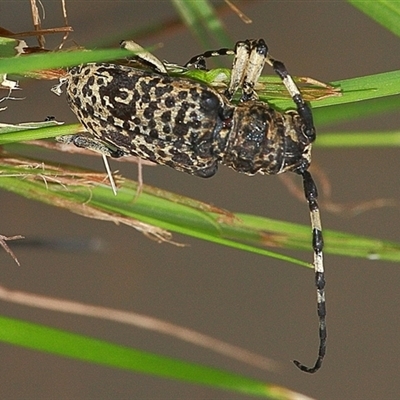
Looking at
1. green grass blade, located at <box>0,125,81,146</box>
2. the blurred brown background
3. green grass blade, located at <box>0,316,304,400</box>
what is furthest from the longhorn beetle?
the blurred brown background

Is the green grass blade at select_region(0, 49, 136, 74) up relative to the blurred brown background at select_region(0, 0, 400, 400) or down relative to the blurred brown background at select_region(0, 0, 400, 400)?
down

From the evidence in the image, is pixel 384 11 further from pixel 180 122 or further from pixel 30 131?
pixel 30 131

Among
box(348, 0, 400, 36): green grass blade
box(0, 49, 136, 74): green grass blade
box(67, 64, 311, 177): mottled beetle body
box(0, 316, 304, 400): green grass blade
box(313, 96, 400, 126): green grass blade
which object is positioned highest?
box(348, 0, 400, 36): green grass blade

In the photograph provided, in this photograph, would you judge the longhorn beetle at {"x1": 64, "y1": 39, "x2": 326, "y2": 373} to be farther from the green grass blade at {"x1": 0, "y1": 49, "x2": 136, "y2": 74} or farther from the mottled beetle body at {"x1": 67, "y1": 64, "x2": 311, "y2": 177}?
the green grass blade at {"x1": 0, "y1": 49, "x2": 136, "y2": 74}

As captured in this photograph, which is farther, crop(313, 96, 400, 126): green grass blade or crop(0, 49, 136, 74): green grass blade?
crop(313, 96, 400, 126): green grass blade

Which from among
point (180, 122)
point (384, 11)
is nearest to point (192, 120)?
point (180, 122)

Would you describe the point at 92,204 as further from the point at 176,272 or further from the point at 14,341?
Result: the point at 176,272

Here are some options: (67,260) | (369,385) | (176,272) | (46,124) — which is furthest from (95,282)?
(46,124)
